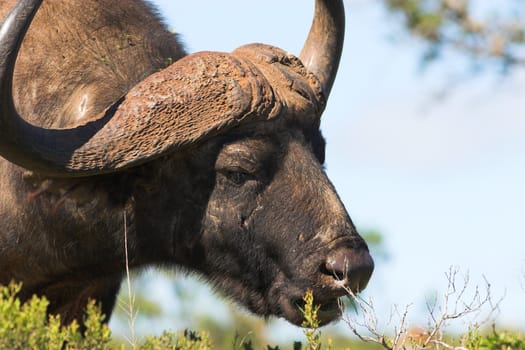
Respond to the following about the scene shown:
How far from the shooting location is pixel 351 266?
5.94m

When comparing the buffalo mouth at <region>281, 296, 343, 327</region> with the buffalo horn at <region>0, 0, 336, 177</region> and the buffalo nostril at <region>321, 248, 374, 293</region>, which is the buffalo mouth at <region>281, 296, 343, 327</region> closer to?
the buffalo nostril at <region>321, 248, 374, 293</region>

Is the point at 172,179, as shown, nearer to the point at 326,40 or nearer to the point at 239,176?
the point at 239,176

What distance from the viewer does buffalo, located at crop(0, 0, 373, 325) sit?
609cm

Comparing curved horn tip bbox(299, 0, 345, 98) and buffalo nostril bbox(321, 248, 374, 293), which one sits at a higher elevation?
curved horn tip bbox(299, 0, 345, 98)

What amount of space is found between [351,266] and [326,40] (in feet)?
6.89

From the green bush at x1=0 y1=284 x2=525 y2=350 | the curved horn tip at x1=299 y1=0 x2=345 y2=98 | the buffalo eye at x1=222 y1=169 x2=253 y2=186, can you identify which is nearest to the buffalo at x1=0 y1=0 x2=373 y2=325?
the buffalo eye at x1=222 y1=169 x2=253 y2=186

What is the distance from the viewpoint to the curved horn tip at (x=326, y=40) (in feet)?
24.5

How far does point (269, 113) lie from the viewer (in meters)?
6.35

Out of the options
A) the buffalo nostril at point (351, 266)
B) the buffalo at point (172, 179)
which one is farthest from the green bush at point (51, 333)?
the buffalo at point (172, 179)

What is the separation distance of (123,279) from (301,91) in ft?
5.91

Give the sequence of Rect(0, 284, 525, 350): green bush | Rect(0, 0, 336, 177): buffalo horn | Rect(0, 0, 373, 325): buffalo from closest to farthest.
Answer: Rect(0, 284, 525, 350): green bush < Rect(0, 0, 336, 177): buffalo horn < Rect(0, 0, 373, 325): buffalo

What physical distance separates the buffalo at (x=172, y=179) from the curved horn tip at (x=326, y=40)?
2.40 feet

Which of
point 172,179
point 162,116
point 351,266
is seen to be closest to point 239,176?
point 172,179

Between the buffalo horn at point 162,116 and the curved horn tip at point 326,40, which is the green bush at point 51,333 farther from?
the curved horn tip at point 326,40
